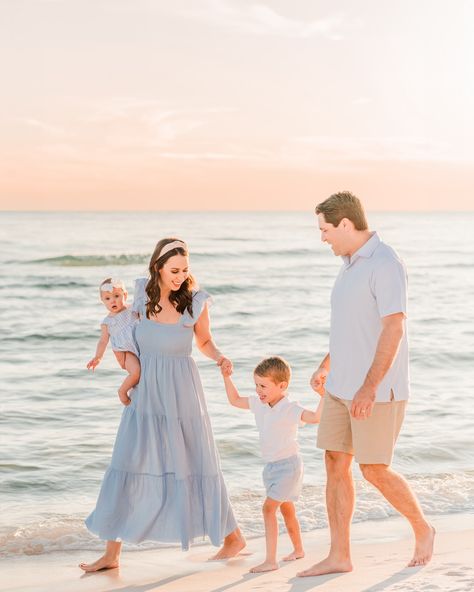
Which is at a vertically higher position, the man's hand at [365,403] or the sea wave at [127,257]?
the sea wave at [127,257]

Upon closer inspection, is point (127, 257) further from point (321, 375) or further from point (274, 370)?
point (321, 375)

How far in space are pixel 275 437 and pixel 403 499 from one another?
30.4 inches

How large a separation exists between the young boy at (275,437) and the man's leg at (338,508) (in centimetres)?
35

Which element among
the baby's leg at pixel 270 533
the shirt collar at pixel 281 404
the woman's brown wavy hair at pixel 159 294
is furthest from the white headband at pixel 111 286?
the baby's leg at pixel 270 533

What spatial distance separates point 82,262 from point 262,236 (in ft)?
74.9

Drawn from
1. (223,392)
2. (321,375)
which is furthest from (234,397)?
(223,392)

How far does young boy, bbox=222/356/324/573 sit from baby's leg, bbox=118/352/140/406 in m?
0.46

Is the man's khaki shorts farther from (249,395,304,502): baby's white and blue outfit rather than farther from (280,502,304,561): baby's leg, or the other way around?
(280,502,304,561): baby's leg

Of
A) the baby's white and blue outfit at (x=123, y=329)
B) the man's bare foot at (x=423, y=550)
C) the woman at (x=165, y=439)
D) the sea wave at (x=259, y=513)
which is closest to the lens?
the man's bare foot at (x=423, y=550)

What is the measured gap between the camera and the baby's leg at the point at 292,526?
5188 millimetres

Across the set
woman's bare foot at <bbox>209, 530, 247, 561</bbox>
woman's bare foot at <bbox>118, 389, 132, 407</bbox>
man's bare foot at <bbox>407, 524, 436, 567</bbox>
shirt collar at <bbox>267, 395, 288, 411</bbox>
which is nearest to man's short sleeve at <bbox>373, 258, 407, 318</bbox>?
shirt collar at <bbox>267, 395, 288, 411</bbox>

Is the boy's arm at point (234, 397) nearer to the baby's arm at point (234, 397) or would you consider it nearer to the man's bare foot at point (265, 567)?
the baby's arm at point (234, 397)

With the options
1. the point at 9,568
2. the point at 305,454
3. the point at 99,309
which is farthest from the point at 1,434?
the point at 99,309

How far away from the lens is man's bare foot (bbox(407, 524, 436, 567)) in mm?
4719
